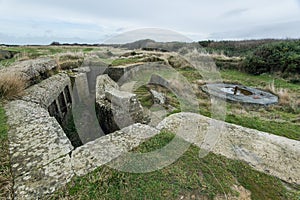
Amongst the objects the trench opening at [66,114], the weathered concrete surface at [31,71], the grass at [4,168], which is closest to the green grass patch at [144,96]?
the trench opening at [66,114]

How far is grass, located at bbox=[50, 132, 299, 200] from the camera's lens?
1.66m

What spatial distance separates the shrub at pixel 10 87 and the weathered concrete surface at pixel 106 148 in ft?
9.18

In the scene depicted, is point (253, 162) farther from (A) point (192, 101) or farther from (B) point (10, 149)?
(A) point (192, 101)

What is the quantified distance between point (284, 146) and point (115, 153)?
308 cm

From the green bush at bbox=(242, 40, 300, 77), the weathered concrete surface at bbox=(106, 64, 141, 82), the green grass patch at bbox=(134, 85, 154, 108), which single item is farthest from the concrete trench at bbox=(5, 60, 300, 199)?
the green bush at bbox=(242, 40, 300, 77)

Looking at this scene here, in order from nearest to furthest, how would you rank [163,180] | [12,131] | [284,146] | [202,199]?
1. [202,199]
2. [163,180]
3. [12,131]
4. [284,146]

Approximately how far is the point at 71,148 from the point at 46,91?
3134 mm

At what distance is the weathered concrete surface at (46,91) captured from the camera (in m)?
3.97

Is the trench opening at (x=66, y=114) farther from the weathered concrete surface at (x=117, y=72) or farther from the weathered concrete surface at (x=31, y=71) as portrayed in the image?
the weathered concrete surface at (x=117, y=72)

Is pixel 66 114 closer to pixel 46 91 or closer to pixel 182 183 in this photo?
pixel 46 91

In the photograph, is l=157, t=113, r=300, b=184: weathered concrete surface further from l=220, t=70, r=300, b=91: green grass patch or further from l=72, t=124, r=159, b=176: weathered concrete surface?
l=220, t=70, r=300, b=91: green grass patch

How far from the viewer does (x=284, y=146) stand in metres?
3.08

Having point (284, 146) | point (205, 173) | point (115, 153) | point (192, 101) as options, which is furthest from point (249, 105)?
point (115, 153)

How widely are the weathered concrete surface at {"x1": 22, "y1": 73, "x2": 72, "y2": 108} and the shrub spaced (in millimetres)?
181
